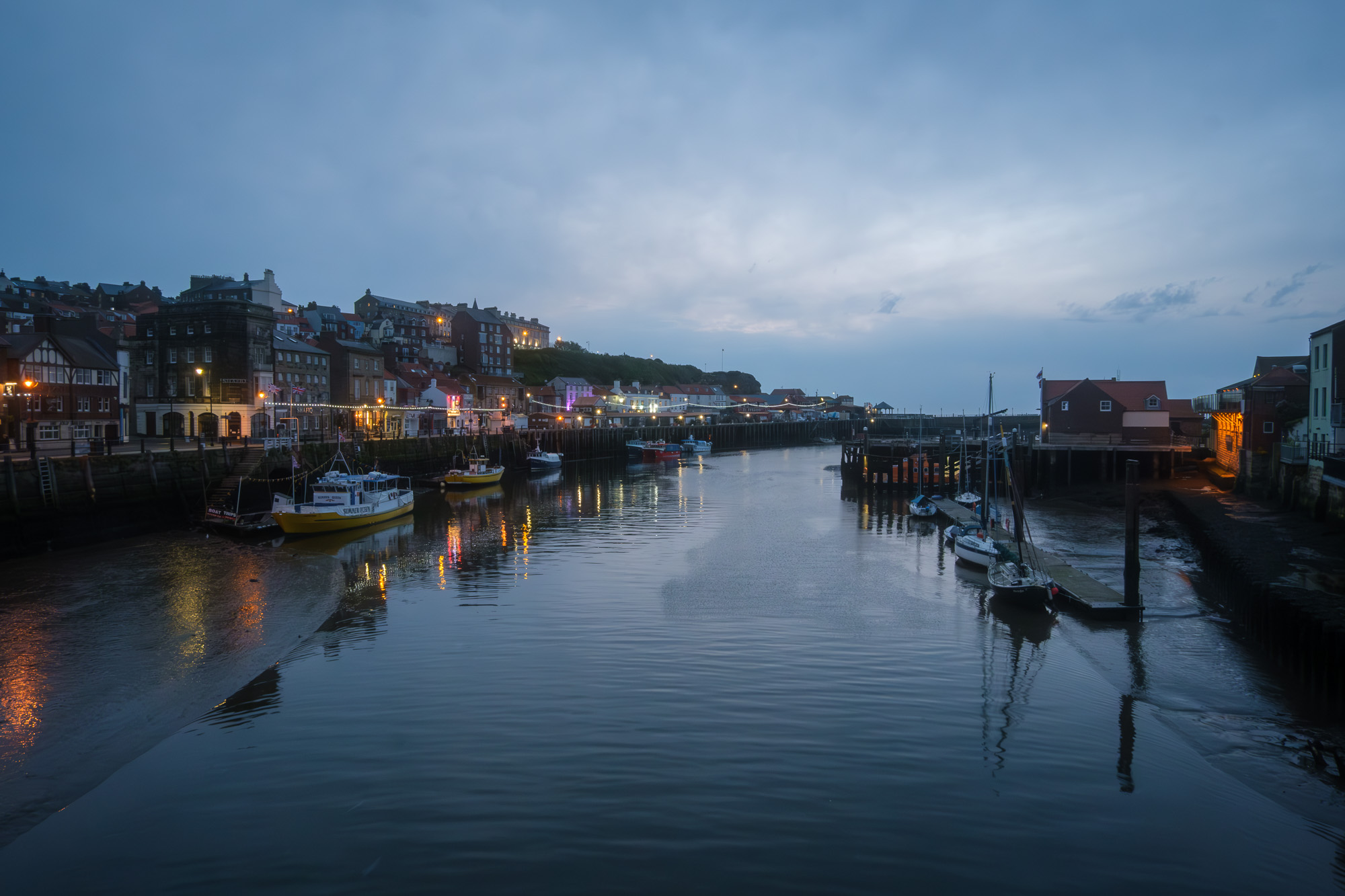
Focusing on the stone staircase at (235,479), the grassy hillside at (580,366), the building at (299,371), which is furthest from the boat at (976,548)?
the grassy hillside at (580,366)

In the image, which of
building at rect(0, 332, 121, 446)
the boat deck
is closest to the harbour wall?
building at rect(0, 332, 121, 446)

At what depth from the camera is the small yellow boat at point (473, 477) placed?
55.3 m

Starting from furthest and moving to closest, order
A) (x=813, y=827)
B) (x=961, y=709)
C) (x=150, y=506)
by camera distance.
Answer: (x=150, y=506) → (x=961, y=709) → (x=813, y=827)

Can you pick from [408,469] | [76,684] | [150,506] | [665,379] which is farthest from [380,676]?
[665,379]

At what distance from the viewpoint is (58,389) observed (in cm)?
4412

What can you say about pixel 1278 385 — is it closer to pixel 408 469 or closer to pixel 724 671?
pixel 724 671

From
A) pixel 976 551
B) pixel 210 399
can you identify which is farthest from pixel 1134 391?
pixel 210 399

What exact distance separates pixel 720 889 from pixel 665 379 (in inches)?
7533

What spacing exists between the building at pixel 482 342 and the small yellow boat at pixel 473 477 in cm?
6511

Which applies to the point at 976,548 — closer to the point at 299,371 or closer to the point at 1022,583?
the point at 1022,583

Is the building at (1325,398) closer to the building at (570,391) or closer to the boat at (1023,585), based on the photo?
the boat at (1023,585)

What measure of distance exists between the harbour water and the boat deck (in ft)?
2.79

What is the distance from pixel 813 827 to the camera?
32.0ft

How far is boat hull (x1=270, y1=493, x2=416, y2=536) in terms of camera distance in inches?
1316
